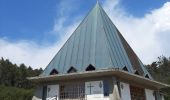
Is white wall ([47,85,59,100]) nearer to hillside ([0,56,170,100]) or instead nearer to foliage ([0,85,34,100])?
foliage ([0,85,34,100])

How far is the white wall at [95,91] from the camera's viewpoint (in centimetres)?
1817

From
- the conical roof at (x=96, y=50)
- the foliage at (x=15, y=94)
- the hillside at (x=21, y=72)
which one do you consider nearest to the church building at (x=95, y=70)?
the conical roof at (x=96, y=50)

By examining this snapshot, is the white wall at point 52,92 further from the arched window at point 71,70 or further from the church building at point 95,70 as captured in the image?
the arched window at point 71,70

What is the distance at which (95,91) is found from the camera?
18453mm

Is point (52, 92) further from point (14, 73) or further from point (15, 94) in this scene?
point (14, 73)

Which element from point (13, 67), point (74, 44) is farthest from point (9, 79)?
point (74, 44)

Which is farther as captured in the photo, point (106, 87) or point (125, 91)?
point (125, 91)

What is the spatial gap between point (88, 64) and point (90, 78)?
0.86m

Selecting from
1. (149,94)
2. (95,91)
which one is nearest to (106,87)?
(95,91)

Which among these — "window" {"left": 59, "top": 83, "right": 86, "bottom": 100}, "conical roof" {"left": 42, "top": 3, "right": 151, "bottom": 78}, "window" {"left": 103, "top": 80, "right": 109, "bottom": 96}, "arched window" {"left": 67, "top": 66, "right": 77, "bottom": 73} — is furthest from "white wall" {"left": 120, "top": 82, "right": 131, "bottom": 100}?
"arched window" {"left": 67, "top": 66, "right": 77, "bottom": 73}

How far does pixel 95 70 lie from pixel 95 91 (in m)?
1.23

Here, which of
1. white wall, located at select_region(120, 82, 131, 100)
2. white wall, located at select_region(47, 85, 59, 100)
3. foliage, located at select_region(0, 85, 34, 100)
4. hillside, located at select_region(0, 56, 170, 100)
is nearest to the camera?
white wall, located at select_region(120, 82, 131, 100)

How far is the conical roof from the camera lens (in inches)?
762

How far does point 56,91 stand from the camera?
19.7 meters
